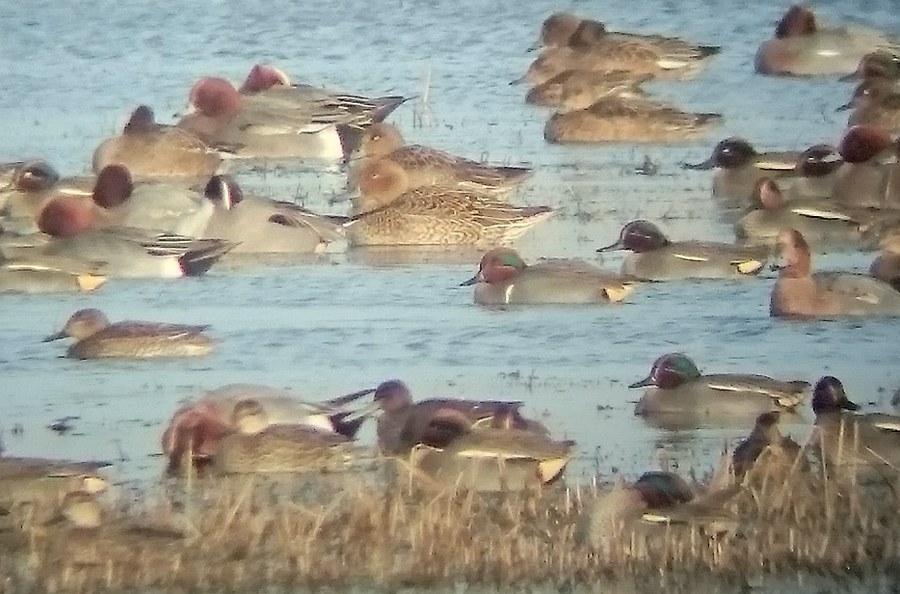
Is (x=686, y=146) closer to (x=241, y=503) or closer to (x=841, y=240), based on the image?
(x=841, y=240)

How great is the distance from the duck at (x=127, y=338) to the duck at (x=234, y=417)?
0.09 m

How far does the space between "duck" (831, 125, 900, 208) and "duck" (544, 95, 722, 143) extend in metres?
0.24

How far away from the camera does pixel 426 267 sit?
2.06 meters

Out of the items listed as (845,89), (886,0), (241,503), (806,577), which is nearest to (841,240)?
(845,89)

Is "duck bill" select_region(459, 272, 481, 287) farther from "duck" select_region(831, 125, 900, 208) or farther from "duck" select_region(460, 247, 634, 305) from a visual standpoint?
"duck" select_region(831, 125, 900, 208)

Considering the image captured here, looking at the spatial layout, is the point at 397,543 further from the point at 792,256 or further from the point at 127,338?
the point at 792,256

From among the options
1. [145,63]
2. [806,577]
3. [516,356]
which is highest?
[145,63]

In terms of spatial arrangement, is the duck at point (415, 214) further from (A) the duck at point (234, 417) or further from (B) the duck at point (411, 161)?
(A) the duck at point (234, 417)

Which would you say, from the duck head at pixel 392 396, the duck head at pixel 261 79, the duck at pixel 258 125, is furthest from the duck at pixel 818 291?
the duck head at pixel 261 79

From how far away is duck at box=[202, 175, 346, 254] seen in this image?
205 centimetres

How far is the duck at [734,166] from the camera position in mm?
2094

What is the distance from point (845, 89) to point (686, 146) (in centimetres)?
29

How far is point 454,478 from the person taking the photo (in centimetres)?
204

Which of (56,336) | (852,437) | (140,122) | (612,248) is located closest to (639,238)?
(612,248)
